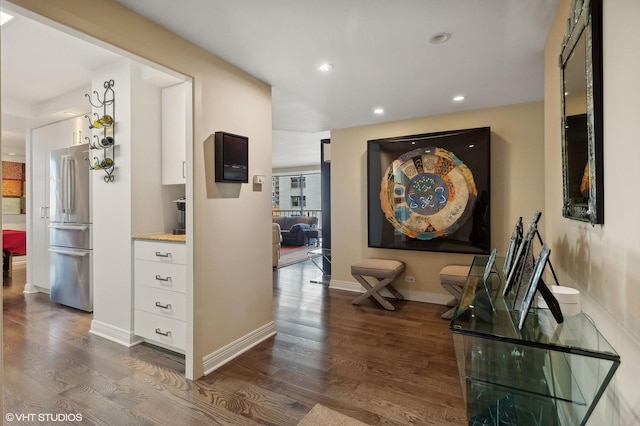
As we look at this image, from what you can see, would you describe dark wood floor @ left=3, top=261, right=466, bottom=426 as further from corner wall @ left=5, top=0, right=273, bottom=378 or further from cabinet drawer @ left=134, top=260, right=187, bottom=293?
cabinet drawer @ left=134, top=260, right=187, bottom=293

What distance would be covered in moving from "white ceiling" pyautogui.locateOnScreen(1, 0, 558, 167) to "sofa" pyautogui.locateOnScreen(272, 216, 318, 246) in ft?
20.0

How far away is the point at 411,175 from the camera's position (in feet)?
13.2

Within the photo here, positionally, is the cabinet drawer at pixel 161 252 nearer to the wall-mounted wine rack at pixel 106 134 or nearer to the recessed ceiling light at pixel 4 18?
the wall-mounted wine rack at pixel 106 134

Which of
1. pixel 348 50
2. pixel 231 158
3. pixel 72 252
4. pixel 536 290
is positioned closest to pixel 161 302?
pixel 231 158

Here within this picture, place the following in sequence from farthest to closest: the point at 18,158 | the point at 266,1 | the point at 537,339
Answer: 1. the point at 18,158
2. the point at 266,1
3. the point at 537,339

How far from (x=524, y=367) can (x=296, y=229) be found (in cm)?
856

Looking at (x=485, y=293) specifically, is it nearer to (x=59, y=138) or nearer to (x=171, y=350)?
(x=171, y=350)

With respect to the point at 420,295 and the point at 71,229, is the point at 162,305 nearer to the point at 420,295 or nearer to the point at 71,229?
the point at 71,229

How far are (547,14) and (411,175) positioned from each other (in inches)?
89.6

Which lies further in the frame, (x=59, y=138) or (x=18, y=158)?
(x=18, y=158)

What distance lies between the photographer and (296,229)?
961 centimetres

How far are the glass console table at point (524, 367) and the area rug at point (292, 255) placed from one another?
5.14 meters

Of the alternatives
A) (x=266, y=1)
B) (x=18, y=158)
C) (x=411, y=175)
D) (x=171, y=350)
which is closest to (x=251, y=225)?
(x=171, y=350)

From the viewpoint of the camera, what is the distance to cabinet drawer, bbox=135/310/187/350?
2.55 metres
